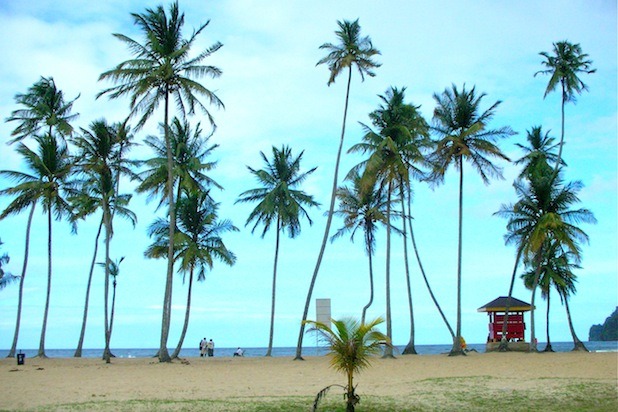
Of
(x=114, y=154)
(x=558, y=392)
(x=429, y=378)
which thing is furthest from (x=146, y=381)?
(x=114, y=154)

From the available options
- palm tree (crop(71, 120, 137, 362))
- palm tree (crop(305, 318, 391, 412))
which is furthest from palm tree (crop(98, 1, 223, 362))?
palm tree (crop(305, 318, 391, 412))

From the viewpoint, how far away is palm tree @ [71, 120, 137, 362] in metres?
30.3

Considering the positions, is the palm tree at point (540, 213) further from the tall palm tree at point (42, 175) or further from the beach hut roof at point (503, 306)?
the tall palm tree at point (42, 175)

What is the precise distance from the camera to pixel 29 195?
32.3 m

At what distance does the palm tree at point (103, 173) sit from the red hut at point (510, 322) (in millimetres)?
22486

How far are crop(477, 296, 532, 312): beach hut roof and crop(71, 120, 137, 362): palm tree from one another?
73.1 ft

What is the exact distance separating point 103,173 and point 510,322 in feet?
81.7

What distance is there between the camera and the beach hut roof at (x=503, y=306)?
38.8 metres

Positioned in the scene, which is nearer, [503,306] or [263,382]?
[263,382]

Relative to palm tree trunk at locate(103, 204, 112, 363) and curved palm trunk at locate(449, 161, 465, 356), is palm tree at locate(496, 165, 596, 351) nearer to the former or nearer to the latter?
curved palm trunk at locate(449, 161, 465, 356)

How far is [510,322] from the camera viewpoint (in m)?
39.0

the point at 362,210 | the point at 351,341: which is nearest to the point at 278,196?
the point at 362,210

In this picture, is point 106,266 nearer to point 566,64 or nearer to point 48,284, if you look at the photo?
point 48,284

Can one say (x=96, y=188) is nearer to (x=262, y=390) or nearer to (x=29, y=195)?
(x=29, y=195)
